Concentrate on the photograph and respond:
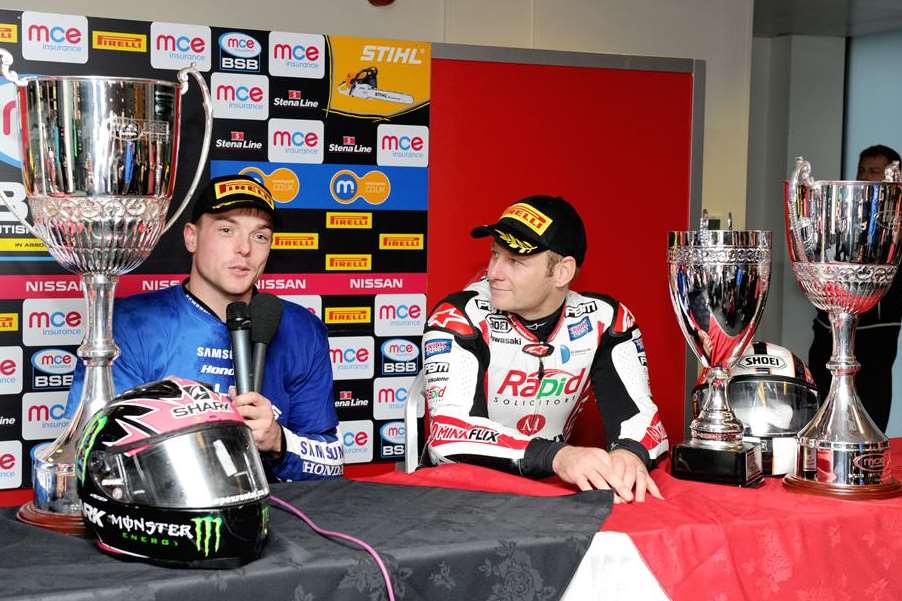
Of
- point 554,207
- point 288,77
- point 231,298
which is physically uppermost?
point 288,77

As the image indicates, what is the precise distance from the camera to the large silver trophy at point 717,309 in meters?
1.77

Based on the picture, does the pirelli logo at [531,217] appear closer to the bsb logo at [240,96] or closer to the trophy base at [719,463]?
the trophy base at [719,463]

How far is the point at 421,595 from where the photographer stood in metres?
1.29

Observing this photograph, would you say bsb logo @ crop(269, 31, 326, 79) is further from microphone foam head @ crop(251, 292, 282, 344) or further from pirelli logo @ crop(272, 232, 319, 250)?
microphone foam head @ crop(251, 292, 282, 344)

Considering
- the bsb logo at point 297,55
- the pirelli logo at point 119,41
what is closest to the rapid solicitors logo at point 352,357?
the bsb logo at point 297,55

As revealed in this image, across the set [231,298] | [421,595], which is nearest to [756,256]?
[421,595]

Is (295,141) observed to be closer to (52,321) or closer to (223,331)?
(52,321)

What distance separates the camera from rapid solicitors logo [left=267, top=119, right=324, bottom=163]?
11.7 ft

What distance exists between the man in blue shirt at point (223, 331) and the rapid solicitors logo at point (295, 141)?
1201mm

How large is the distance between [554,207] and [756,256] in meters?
0.66

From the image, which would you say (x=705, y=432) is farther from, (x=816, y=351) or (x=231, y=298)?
(x=816, y=351)

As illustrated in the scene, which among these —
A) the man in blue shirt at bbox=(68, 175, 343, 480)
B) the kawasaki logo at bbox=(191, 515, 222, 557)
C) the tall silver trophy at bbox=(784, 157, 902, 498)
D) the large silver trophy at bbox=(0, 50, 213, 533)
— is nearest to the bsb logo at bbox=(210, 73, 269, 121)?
the man in blue shirt at bbox=(68, 175, 343, 480)

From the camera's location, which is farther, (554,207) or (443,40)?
(443,40)

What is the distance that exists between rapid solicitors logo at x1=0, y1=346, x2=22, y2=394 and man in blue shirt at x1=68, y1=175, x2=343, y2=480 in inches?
40.9
